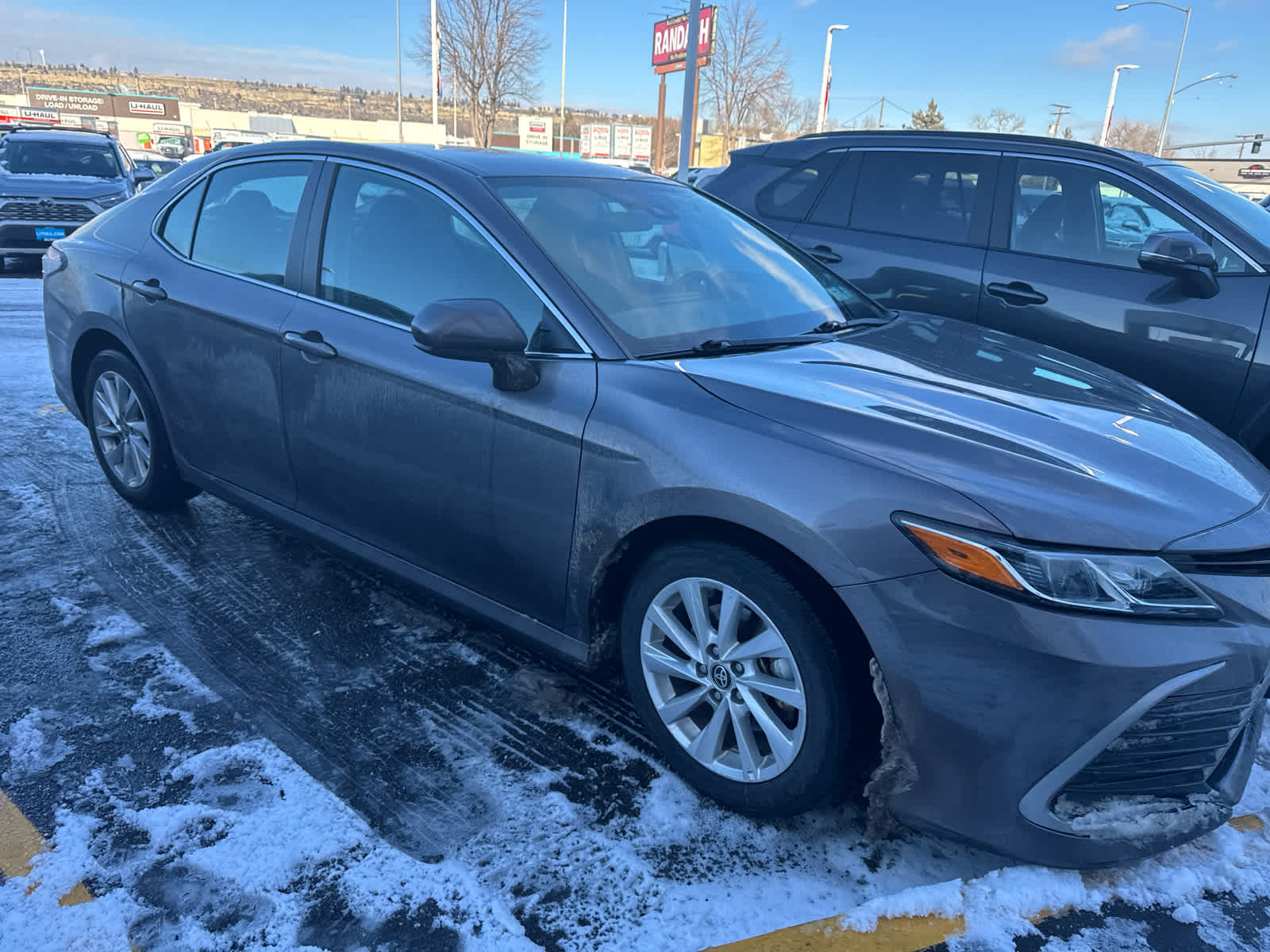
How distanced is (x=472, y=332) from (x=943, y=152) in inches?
142

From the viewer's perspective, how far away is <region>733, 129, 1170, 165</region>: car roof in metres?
4.51

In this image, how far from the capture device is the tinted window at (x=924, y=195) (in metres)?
4.73

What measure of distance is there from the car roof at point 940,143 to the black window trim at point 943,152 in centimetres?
2

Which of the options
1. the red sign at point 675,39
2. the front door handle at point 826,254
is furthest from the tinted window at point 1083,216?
the red sign at point 675,39

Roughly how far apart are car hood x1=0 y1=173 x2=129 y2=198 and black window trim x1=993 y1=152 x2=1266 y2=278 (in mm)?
10701

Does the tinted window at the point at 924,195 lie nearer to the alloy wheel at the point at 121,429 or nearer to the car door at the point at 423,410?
the car door at the point at 423,410

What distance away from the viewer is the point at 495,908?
199cm

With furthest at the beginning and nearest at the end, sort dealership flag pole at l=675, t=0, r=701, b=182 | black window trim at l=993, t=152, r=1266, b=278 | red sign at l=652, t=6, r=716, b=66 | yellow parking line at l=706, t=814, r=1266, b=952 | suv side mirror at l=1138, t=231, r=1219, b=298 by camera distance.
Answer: red sign at l=652, t=6, r=716, b=66 → dealership flag pole at l=675, t=0, r=701, b=182 → black window trim at l=993, t=152, r=1266, b=278 → suv side mirror at l=1138, t=231, r=1219, b=298 → yellow parking line at l=706, t=814, r=1266, b=952

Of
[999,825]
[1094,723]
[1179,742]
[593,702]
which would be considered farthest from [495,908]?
[1179,742]

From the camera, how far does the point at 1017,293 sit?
446 cm

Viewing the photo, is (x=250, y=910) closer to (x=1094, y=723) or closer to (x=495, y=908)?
(x=495, y=908)

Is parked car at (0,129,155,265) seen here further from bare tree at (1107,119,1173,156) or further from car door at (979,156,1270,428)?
bare tree at (1107,119,1173,156)

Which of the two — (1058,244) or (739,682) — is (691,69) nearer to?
(1058,244)

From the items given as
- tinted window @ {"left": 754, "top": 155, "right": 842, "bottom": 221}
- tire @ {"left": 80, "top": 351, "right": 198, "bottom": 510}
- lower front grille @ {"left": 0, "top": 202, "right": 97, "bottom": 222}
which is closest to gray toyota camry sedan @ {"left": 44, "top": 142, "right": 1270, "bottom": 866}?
tire @ {"left": 80, "top": 351, "right": 198, "bottom": 510}
